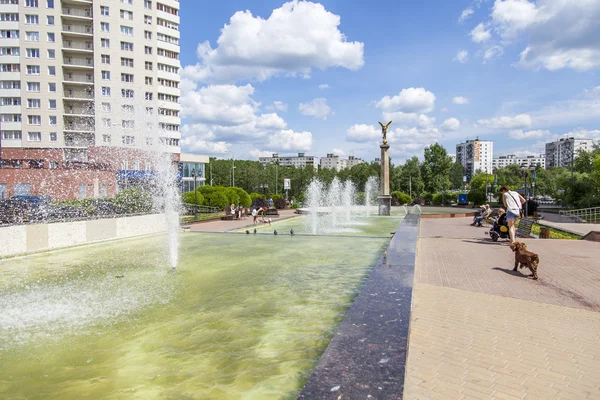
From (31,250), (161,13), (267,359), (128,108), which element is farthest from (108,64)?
(267,359)

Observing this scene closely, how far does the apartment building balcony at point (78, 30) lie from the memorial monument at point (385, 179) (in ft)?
137

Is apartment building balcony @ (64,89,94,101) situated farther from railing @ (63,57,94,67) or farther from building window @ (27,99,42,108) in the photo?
railing @ (63,57,94,67)

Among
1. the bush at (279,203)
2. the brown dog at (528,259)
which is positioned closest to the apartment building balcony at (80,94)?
the bush at (279,203)

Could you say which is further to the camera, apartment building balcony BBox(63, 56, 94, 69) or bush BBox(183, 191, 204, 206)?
apartment building balcony BBox(63, 56, 94, 69)

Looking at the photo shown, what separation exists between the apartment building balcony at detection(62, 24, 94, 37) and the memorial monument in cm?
4186

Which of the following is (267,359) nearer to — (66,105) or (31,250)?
(31,250)

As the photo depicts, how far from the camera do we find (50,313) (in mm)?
6754

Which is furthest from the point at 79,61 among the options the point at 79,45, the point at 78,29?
the point at 78,29

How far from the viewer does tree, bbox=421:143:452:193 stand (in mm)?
68750

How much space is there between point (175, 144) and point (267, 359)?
60888 millimetres

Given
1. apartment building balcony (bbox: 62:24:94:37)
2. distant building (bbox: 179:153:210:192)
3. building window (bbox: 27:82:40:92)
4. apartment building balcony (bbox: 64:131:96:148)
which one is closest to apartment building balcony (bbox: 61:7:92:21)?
apartment building balcony (bbox: 62:24:94:37)

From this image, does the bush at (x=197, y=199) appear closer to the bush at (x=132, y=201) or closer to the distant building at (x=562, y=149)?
the bush at (x=132, y=201)

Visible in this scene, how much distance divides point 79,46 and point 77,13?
430 cm

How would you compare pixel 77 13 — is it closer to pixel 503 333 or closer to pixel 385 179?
pixel 385 179
